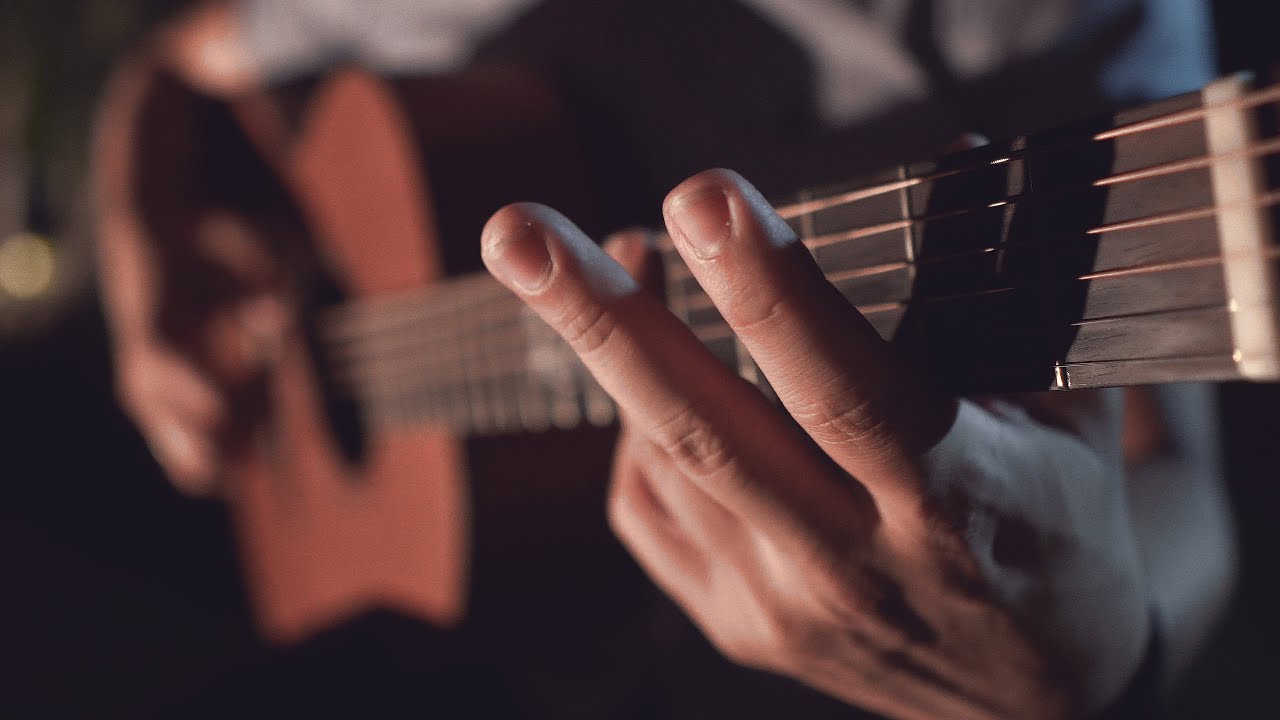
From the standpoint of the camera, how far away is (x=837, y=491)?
0.38 meters

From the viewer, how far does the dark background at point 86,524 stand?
896 mm

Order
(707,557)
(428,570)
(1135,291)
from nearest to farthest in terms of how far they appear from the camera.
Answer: (1135,291) → (707,557) → (428,570)

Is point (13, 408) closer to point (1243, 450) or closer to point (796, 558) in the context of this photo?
point (796, 558)

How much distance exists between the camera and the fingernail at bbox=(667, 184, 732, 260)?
0.91 ft

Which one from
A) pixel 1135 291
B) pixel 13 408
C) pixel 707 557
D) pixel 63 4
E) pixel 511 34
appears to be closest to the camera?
pixel 1135 291

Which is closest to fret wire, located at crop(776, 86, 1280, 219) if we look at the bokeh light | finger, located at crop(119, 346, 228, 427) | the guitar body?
the guitar body

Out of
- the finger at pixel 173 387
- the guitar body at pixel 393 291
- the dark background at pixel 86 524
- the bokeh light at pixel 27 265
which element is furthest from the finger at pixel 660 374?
the bokeh light at pixel 27 265

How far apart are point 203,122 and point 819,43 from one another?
1.01 m

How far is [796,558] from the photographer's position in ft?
1.32

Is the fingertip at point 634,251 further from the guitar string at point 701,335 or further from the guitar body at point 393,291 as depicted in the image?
the guitar body at point 393,291

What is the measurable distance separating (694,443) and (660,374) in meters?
0.04

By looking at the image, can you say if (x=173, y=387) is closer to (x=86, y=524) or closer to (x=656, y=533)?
(x=86, y=524)

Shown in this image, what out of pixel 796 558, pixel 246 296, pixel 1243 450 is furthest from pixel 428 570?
pixel 1243 450

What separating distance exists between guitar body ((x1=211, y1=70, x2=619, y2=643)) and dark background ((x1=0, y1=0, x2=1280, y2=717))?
176 mm
